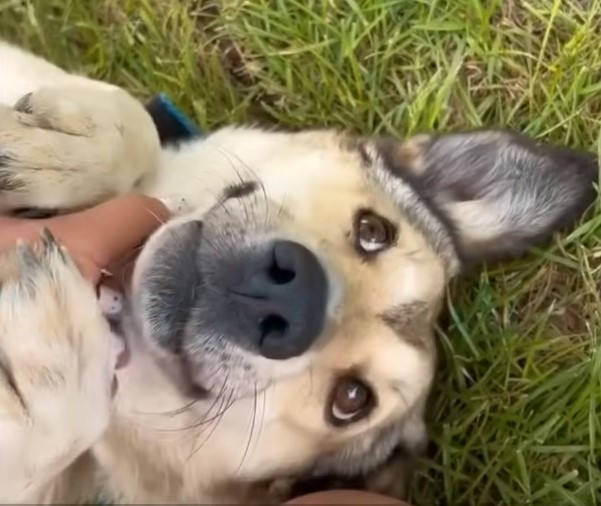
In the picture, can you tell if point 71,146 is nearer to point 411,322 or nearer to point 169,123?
point 169,123

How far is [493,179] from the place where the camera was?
2.71 m

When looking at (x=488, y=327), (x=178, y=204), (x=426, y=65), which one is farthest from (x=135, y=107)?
(x=488, y=327)

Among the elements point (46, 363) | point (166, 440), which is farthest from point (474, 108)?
point (46, 363)

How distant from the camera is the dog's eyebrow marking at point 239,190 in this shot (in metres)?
2.33

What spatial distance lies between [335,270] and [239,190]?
348mm

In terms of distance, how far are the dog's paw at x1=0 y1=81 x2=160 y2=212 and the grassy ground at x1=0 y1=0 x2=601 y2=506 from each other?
77cm

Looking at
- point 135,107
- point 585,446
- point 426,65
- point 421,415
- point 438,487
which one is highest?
point 135,107

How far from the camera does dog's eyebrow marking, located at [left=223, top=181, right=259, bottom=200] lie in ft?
7.64

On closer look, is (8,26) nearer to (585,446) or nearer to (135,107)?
(135,107)

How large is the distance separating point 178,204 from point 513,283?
40.1 inches

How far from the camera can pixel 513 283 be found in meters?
2.94

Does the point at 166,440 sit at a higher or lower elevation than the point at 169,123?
lower

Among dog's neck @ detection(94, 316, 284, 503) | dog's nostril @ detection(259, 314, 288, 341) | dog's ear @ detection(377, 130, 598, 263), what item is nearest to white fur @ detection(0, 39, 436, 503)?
dog's neck @ detection(94, 316, 284, 503)

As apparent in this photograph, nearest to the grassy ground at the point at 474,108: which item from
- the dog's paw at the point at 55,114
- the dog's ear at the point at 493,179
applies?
the dog's ear at the point at 493,179
